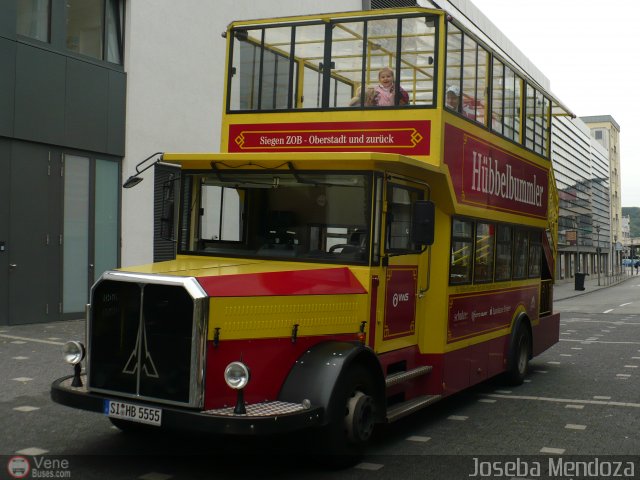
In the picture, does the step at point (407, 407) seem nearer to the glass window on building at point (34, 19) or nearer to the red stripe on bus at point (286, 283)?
the red stripe on bus at point (286, 283)

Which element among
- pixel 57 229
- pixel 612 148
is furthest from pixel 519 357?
pixel 612 148

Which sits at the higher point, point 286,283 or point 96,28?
point 96,28

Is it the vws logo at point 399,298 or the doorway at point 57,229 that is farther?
the doorway at point 57,229

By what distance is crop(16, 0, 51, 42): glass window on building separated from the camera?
49.9 feet

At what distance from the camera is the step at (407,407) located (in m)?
6.81

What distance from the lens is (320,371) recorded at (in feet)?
19.3

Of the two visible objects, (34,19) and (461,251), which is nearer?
(461,251)

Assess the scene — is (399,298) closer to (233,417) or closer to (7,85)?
(233,417)

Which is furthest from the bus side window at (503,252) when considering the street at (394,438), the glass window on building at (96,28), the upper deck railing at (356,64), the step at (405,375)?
the glass window on building at (96,28)

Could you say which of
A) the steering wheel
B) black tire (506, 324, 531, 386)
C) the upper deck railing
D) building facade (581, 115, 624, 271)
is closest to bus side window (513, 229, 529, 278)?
black tire (506, 324, 531, 386)

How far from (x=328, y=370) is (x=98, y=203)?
12.2m

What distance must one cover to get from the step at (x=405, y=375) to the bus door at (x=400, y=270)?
0.25 m

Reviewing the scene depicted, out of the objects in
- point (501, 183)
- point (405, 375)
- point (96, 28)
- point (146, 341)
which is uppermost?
point (96, 28)

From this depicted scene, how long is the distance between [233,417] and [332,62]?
156 inches
